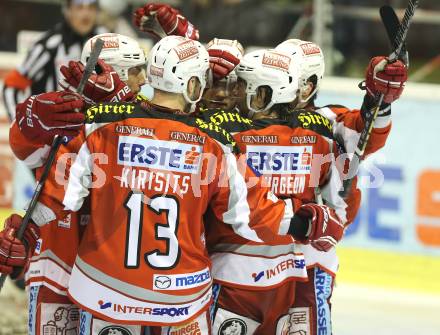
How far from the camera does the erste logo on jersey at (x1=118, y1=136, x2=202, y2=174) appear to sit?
3.51 metres

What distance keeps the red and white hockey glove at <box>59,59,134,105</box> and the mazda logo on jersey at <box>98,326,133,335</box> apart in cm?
91

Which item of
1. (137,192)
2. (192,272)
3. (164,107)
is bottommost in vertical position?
(192,272)

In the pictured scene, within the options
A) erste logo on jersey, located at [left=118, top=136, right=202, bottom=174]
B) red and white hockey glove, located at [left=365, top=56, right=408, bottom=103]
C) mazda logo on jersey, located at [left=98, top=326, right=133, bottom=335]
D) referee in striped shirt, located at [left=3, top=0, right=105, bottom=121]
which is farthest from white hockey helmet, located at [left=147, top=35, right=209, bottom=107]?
referee in striped shirt, located at [left=3, top=0, right=105, bottom=121]

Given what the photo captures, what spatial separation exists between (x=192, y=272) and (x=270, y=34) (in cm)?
426

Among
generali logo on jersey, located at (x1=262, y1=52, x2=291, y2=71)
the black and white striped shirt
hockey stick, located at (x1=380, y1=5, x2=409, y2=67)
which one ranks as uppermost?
hockey stick, located at (x1=380, y1=5, x2=409, y2=67)

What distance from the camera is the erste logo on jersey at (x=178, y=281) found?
3.54m

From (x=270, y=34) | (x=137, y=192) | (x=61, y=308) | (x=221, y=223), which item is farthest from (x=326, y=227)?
(x=270, y=34)

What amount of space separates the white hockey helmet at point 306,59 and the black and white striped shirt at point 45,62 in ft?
8.40

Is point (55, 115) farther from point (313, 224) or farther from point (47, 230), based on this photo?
point (313, 224)

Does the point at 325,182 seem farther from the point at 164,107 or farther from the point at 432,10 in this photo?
the point at 432,10

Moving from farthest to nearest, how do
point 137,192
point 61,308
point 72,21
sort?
point 72,21, point 61,308, point 137,192

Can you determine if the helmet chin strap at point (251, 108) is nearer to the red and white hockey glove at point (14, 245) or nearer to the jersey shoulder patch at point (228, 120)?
the jersey shoulder patch at point (228, 120)

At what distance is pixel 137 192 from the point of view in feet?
11.5

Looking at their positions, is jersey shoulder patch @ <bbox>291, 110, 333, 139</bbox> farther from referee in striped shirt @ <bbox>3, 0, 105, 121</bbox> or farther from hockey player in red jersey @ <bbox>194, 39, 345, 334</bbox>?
referee in striped shirt @ <bbox>3, 0, 105, 121</bbox>
